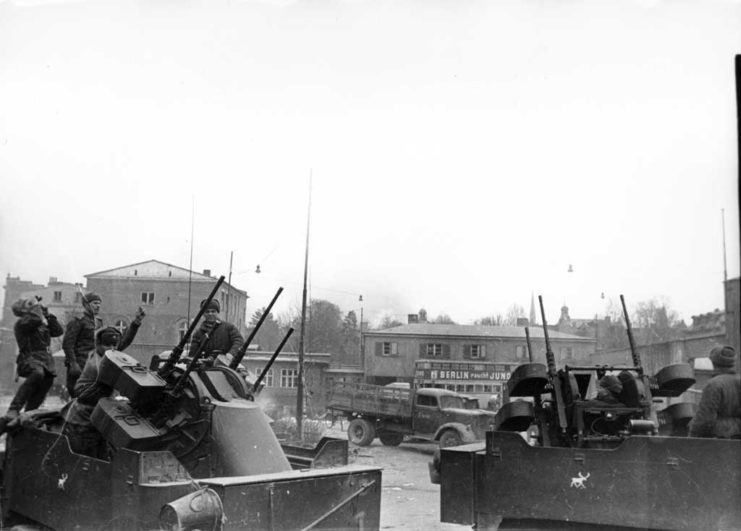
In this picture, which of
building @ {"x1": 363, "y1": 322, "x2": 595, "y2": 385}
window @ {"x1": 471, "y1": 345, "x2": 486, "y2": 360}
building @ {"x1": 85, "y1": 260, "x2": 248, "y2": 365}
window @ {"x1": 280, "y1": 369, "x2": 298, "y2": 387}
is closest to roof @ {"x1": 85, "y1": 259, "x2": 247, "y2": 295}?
building @ {"x1": 85, "y1": 260, "x2": 248, "y2": 365}

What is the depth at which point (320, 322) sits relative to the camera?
6644 cm

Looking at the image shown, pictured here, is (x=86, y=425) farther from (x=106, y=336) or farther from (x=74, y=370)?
(x=74, y=370)

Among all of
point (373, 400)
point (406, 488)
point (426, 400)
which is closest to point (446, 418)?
point (426, 400)

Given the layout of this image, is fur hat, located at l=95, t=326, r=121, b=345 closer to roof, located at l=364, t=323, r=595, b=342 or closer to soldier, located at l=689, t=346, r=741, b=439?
soldier, located at l=689, t=346, r=741, b=439

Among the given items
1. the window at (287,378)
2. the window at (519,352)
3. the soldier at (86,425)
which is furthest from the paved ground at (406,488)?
the window at (519,352)

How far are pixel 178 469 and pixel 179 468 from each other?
17mm

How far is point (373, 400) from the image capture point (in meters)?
22.0

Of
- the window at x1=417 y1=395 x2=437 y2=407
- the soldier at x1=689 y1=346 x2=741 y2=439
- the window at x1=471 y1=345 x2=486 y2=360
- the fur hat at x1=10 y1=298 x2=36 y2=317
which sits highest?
the window at x1=471 y1=345 x2=486 y2=360

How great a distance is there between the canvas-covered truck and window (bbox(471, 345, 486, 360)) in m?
24.7

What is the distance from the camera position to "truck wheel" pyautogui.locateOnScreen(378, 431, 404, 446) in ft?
73.3

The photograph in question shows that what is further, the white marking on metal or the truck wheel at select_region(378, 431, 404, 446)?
the truck wheel at select_region(378, 431, 404, 446)

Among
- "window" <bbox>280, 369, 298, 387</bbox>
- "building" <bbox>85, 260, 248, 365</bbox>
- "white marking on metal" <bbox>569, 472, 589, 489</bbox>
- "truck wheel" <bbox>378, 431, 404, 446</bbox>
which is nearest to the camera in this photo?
"white marking on metal" <bbox>569, 472, 589, 489</bbox>

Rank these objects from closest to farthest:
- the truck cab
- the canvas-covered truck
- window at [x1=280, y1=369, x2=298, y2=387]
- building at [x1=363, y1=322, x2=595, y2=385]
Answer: the truck cab < the canvas-covered truck < window at [x1=280, y1=369, x2=298, y2=387] < building at [x1=363, y1=322, x2=595, y2=385]

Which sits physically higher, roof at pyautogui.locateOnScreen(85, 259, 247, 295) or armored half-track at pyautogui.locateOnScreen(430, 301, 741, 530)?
roof at pyautogui.locateOnScreen(85, 259, 247, 295)
